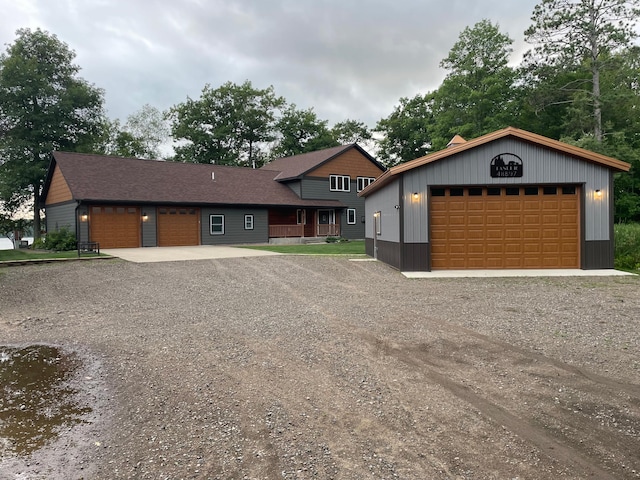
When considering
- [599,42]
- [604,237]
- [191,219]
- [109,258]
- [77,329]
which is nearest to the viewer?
[77,329]

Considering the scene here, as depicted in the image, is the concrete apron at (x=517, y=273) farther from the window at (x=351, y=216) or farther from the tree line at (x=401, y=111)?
the window at (x=351, y=216)

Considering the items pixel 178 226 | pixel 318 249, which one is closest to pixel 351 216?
pixel 318 249

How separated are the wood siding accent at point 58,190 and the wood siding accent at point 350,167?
1495cm

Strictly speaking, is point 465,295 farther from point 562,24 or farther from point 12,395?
point 562,24

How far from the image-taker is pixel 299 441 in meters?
3.15

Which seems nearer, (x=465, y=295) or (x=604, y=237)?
(x=465, y=295)

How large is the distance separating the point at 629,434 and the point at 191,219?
24.6 metres

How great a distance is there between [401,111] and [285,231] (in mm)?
20842

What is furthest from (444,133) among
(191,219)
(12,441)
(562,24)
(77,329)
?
(12,441)

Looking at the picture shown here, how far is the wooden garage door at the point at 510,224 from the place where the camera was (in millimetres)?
13289

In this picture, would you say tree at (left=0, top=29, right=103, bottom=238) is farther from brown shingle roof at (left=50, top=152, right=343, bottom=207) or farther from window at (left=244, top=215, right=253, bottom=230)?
window at (left=244, top=215, right=253, bottom=230)

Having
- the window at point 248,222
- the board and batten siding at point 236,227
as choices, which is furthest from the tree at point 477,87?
the window at point 248,222

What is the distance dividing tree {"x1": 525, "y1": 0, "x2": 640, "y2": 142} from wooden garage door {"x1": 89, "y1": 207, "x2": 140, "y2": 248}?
972 inches

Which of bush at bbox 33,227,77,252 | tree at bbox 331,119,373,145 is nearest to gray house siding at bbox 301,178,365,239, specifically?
Result: bush at bbox 33,227,77,252
